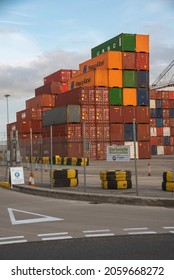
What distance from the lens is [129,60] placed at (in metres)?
56.9

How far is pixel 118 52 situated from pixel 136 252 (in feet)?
169

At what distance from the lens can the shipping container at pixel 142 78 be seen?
5762 cm

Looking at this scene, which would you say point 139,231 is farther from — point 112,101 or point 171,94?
point 171,94

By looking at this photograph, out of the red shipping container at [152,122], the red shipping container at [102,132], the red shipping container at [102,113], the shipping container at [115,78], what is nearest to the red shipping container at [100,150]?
the red shipping container at [102,132]

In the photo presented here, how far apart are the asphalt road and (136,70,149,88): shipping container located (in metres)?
45.5

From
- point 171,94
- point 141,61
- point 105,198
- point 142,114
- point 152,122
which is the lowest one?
point 105,198

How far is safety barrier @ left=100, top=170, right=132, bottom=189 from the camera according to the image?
1733cm

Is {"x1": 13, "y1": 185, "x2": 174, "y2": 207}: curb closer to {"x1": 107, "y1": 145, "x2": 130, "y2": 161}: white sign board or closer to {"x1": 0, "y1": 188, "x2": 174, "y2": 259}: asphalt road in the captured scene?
{"x1": 0, "y1": 188, "x2": 174, "y2": 259}: asphalt road

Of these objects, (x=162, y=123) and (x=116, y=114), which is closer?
(x=116, y=114)

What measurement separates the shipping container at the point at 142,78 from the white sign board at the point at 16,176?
1567 inches

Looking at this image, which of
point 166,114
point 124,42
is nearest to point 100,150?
point 124,42

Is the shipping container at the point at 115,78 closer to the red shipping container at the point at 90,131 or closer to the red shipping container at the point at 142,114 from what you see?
the red shipping container at the point at 142,114

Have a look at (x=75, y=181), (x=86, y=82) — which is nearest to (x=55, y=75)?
(x=86, y=82)

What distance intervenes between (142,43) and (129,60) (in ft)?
10.4
